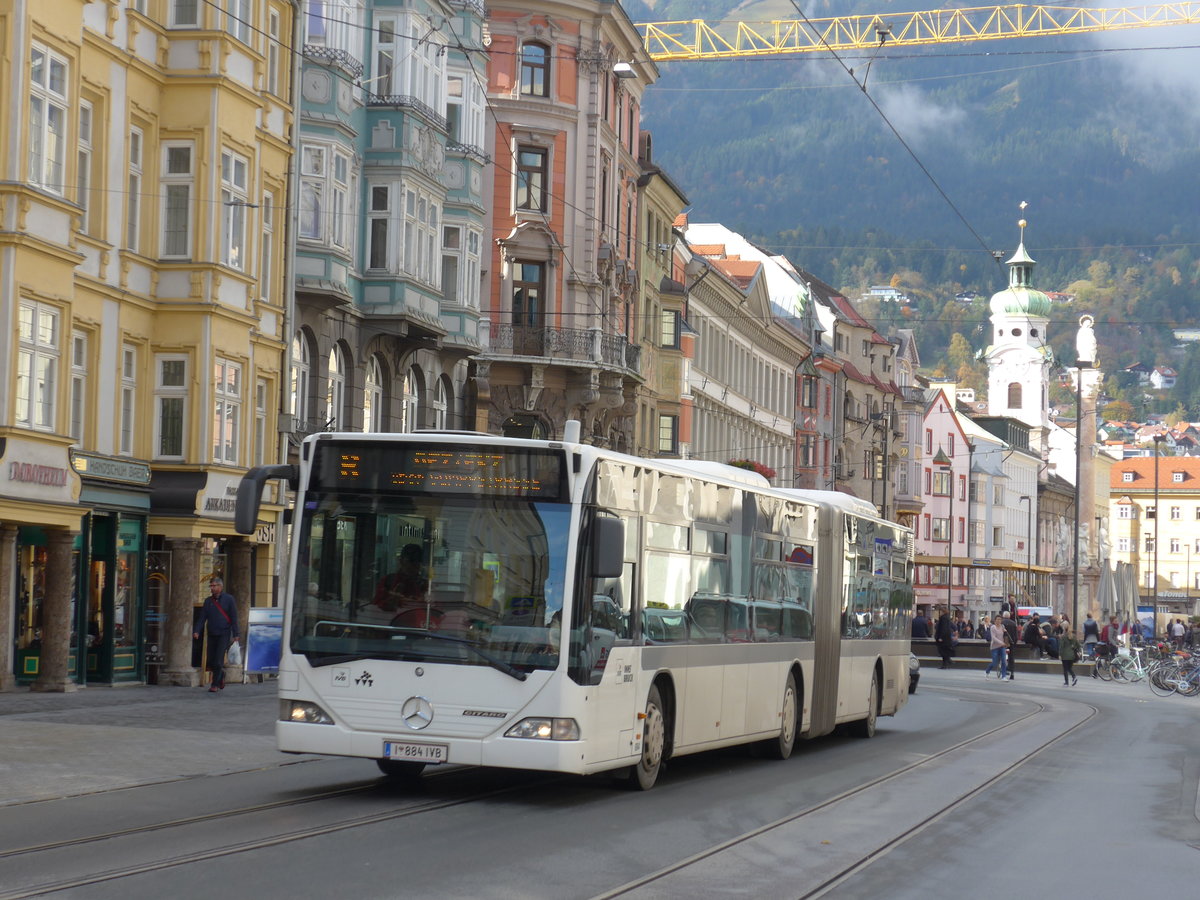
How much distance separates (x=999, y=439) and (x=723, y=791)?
131759 millimetres

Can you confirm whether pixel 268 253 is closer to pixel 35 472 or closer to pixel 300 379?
pixel 300 379

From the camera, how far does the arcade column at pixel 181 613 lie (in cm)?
3197

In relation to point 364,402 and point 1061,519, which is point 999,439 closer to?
point 1061,519

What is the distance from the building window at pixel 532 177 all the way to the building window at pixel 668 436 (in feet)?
48.8

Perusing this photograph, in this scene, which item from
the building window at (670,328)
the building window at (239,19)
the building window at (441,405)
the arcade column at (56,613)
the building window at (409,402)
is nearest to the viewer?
the arcade column at (56,613)

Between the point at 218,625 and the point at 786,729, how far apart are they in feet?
37.6

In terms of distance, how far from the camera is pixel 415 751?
15.3m

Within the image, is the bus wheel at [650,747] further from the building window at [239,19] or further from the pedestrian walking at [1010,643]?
the pedestrian walking at [1010,643]

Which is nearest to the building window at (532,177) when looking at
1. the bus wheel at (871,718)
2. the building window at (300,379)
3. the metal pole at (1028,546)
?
the building window at (300,379)

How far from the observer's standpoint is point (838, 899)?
1130cm

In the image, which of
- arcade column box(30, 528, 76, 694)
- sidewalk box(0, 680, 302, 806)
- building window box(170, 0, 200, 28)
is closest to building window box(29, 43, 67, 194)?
arcade column box(30, 528, 76, 694)

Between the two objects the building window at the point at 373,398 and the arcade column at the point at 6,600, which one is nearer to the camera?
the arcade column at the point at 6,600

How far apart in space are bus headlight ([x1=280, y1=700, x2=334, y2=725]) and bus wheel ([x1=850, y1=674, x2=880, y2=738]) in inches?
486

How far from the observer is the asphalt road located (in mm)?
11477
